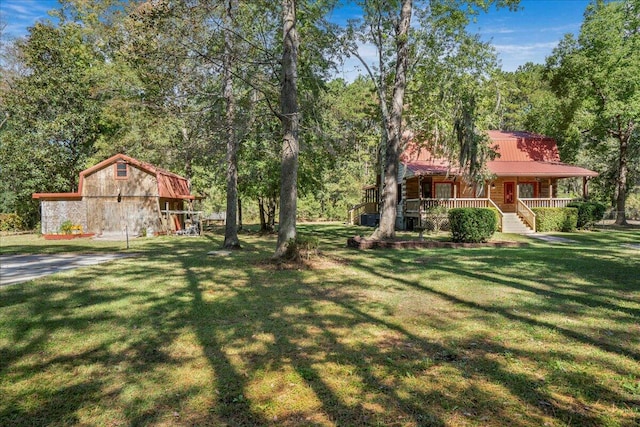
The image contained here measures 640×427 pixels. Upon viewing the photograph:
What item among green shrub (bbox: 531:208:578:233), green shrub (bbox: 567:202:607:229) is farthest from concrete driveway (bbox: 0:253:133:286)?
green shrub (bbox: 567:202:607:229)

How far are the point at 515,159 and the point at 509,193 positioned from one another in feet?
9.52

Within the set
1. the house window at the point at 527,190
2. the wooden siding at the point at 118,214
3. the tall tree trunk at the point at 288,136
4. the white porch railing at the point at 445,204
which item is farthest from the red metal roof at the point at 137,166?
the house window at the point at 527,190

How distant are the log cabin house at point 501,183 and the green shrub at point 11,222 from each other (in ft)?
93.2

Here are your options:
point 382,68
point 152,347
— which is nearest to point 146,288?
point 152,347

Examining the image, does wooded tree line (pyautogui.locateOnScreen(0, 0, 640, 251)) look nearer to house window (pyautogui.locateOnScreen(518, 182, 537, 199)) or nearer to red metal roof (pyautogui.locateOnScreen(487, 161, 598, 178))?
red metal roof (pyautogui.locateOnScreen(487, 161, 598, 178))

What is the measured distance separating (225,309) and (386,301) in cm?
275

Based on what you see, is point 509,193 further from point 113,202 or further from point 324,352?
point 113,202

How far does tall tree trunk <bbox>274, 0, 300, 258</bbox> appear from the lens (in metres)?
10.9

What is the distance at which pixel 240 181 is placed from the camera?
72.1 feet

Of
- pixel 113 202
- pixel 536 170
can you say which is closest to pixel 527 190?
pixel 536 170

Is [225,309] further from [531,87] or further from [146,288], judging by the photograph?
[531,87]

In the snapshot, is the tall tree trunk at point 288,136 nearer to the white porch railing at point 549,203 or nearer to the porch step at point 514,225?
the porch step at point 514,225

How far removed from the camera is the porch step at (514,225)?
69.5ft

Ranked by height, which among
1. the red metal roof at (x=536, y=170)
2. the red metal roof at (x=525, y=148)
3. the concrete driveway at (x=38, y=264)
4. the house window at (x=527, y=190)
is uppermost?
the red metal roof at (x=525, y=148)
